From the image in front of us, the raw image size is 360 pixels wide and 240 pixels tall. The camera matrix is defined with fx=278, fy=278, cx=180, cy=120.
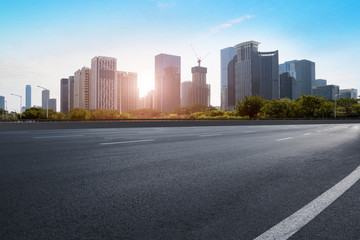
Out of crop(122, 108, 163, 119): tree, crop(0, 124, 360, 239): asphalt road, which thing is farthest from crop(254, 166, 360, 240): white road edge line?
crop(122, 108, 163, 119): tree

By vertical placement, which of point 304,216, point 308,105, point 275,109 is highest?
point 308,105

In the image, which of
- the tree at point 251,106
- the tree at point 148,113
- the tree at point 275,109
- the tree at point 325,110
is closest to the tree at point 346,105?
the tree at point 325,110

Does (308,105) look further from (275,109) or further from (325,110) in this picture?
(275,109)

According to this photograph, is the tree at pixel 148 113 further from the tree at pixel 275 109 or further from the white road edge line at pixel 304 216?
the white road edge line at pixel 304 216

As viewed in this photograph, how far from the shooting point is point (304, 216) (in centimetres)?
304

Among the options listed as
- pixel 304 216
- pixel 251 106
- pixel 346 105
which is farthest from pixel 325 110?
pixel 304 216

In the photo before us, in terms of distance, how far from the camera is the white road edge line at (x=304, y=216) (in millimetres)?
2578

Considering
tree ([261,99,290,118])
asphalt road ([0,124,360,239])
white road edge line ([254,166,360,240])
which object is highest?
tree ([261,99,290,118])

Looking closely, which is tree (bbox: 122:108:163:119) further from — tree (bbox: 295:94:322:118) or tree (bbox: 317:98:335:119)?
tree (bbox: 317:98:335:119)

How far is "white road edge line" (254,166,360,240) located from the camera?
2.58 metres

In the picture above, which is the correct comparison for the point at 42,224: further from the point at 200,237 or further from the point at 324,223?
the point at 324,223

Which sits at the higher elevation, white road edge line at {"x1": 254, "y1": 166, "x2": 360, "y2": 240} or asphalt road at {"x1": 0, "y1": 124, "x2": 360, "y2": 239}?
asphalt road at {"x1": 0, "y1": 124, "x2": 360, "y2": 239}

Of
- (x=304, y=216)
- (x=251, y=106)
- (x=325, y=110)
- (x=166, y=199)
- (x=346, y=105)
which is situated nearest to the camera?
(x=304, y=216)

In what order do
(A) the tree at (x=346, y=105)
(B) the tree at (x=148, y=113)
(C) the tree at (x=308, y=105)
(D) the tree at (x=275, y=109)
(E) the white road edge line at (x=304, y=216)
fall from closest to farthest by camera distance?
(E) the white road edge line at (x=304, y=216) → (D) the tree at (x=275, y=109) → (C) the tree at (x=308, y=105) → (A) the tree at (x=346, y=105) → (B) the tree at (x=148, y=113)
